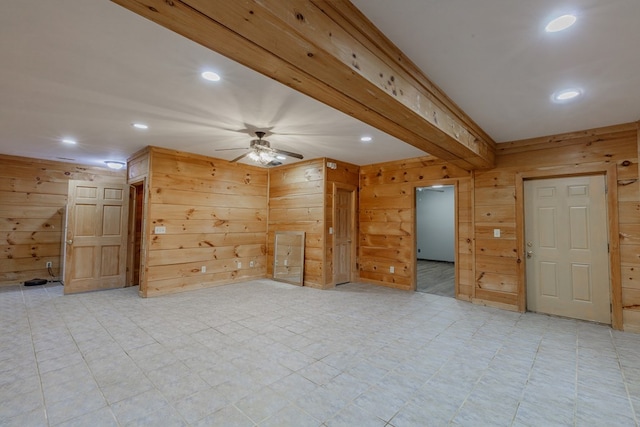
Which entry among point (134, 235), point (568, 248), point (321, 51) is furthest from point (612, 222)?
point (134, 235)

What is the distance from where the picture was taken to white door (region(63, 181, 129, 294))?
197 inches

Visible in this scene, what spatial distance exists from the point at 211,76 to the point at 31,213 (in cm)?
584

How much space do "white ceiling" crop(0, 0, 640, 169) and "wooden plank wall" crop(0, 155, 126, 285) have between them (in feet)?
5.76

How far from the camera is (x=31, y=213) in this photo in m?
5.70

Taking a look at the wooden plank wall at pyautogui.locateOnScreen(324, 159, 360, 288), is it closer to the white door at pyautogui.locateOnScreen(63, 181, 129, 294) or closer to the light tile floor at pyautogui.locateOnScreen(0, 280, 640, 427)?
the light tile floor at pyautogui.locateOnScreen(0, 280, 640, 427)

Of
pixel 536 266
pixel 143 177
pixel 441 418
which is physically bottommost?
pixel 441 418

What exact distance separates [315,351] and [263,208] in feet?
13.6

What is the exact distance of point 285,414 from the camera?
75.1 inches

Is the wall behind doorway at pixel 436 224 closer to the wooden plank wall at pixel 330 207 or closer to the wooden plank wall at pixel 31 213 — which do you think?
the wooden plank wall at pixel 330 207

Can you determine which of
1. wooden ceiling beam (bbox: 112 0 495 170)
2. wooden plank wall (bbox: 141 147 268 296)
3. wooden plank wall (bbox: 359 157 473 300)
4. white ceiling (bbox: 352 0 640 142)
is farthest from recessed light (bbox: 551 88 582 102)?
wooden plank wall (bbox: 141 147 268 296)

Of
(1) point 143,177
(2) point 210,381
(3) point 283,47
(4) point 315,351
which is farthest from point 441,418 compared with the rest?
(1) point 143,177

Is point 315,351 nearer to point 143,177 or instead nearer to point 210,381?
point 210,381

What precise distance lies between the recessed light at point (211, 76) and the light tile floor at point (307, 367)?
2.47 meters

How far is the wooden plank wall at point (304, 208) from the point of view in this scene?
18.3 ft
